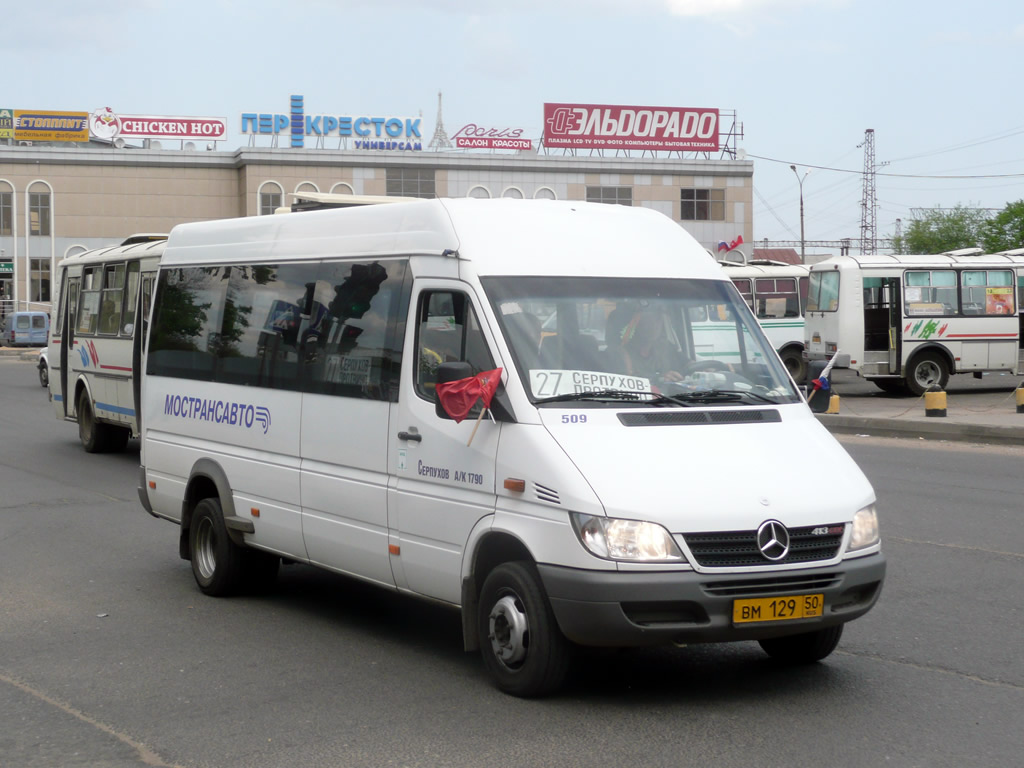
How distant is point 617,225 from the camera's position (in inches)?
265

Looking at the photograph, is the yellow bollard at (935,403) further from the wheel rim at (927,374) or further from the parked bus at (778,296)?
the parked bus at (778,296)

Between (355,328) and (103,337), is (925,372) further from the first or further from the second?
(355,328)

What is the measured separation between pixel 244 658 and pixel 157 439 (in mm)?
2894

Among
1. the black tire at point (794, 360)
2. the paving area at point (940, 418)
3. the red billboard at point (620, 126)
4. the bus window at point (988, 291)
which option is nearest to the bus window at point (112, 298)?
the paving area at point (940, 418)

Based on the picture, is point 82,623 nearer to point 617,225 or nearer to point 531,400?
point 531,400

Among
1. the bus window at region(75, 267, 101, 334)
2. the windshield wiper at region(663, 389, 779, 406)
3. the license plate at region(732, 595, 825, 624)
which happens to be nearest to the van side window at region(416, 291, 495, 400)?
the windshield wiper at region(663, 389, 779, 406)

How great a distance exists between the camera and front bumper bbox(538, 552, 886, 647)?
5.26 meters

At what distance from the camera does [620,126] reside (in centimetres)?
6825

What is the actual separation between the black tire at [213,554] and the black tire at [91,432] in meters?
9.46

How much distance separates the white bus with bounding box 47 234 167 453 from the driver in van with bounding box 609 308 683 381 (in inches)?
411

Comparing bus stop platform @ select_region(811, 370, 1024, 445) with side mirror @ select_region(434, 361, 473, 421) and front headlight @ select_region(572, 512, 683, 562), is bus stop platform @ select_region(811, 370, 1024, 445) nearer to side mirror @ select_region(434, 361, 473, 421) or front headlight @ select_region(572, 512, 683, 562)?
side mirror @ select_region(434, 361, 473, 421)

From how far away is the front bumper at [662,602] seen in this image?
17.3 feet

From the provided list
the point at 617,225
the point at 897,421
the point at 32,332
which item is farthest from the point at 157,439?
the point at 32,332

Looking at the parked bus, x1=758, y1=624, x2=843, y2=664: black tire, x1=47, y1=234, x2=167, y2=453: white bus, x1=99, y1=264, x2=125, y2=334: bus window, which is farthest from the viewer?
the parked bus
